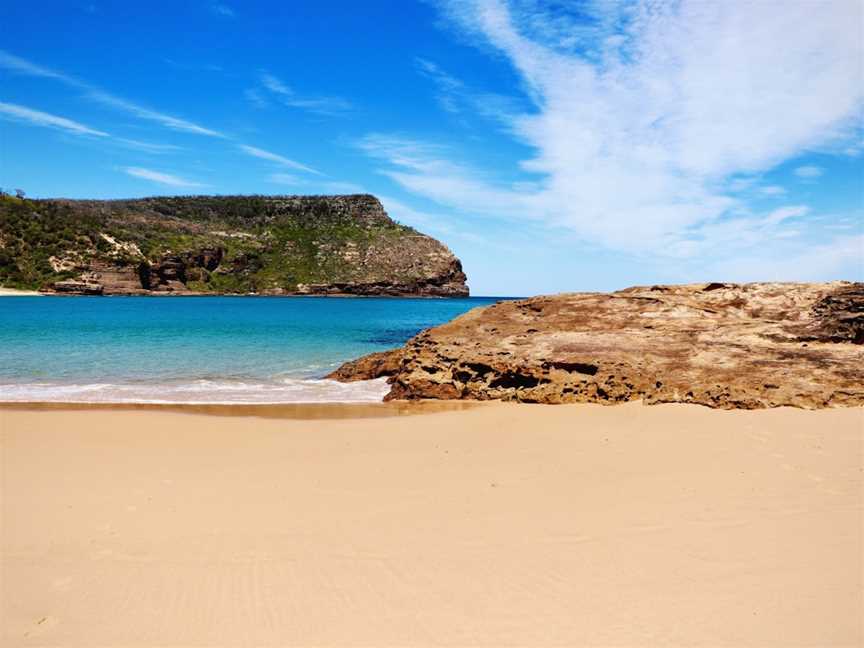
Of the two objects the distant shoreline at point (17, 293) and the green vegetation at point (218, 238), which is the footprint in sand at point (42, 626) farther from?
the green vegetation at point (218, 238)

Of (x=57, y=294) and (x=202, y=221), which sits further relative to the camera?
(x=202, y=221)

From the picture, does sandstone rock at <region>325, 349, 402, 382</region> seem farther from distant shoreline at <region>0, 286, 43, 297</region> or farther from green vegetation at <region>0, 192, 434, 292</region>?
green vegetation at <region>0, 192, 434, 292</region>

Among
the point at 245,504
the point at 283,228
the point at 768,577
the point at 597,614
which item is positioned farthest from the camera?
the point at 283,228

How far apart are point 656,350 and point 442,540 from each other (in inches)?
362

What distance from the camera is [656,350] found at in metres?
12.2

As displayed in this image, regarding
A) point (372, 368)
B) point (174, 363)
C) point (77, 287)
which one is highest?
point (77, 287)

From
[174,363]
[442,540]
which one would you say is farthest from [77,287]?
[442,540]

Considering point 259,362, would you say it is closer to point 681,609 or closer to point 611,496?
point 611,496

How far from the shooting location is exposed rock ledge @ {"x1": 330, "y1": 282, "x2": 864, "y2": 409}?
34.6ft

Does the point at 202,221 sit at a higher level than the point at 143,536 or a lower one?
higher

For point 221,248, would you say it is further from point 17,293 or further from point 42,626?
point 42,626

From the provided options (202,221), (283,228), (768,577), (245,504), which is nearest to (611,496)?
(768,577)

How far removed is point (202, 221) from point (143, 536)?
127 meters

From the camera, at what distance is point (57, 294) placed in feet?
266
